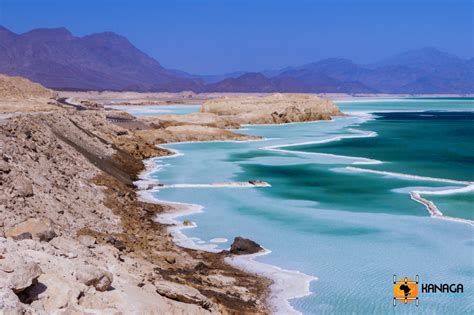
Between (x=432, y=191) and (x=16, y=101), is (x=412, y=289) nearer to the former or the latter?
(x=432, y=191)

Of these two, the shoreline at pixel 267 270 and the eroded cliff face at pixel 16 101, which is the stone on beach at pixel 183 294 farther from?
the eroded cliff face at pixel 16 101

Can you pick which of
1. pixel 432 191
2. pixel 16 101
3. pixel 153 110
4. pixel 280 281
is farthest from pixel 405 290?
pixel 153 110

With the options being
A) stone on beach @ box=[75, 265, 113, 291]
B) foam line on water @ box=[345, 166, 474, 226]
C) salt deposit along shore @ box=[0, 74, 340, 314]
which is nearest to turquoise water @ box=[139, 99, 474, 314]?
foam line on water @ box=[345, 166, 474, 226]

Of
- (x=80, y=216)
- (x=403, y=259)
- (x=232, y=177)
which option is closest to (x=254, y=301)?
(x=403, y=259)

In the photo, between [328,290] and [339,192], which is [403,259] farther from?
[339,192]

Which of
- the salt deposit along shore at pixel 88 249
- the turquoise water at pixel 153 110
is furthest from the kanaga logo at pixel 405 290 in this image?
the turquoise water at pixel 153 110

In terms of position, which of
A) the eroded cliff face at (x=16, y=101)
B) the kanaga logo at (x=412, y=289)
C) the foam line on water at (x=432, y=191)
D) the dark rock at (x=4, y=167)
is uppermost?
the eroded cliff face at (x=16, y=101)
